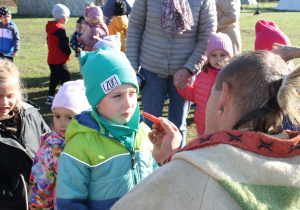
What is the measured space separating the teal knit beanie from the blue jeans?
1.42 m

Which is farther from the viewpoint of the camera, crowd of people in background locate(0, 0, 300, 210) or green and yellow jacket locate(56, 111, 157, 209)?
green and yellow jacket locate(56, 111, 157, 209)

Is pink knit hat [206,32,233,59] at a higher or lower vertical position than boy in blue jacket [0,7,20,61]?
higher

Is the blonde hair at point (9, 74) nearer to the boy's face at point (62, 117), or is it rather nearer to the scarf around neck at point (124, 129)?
the boy's face at point (62, 117)

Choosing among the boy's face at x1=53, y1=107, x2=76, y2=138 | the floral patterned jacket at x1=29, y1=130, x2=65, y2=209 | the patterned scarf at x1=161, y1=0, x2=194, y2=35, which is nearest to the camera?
the floral patterned jacket at x1=29, y1=130, x2=65, y2=209

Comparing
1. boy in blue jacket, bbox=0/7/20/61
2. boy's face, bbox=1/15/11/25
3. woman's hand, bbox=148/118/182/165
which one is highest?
woman's hand, bbox=148/118/182/165

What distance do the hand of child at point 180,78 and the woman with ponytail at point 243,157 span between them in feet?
6.86

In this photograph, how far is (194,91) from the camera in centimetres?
383

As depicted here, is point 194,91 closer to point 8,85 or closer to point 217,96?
point 8,85

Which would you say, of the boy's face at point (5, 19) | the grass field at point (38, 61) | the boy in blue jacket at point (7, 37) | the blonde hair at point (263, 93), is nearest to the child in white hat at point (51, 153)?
the blonde hair at point (263, 93)

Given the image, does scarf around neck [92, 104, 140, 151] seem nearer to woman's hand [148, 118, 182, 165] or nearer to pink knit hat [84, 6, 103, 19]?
woman's hand [148, 118, 182, 165]

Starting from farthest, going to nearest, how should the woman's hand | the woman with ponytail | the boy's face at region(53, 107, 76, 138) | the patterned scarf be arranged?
the patterned scarf, the boy's face at region(53, 107, 76, 138), the woman's hand, the woman with ponytail

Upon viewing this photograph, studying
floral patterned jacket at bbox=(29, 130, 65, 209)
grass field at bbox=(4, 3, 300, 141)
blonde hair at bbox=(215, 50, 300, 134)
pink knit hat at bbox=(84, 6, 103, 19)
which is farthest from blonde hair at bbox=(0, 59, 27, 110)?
pink knit hat at bbox=(84, 6, 103, 19)

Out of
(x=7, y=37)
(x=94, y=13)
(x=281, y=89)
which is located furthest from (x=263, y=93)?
(x=7, y=37)

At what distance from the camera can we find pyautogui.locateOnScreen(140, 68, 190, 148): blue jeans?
374 centimetres
